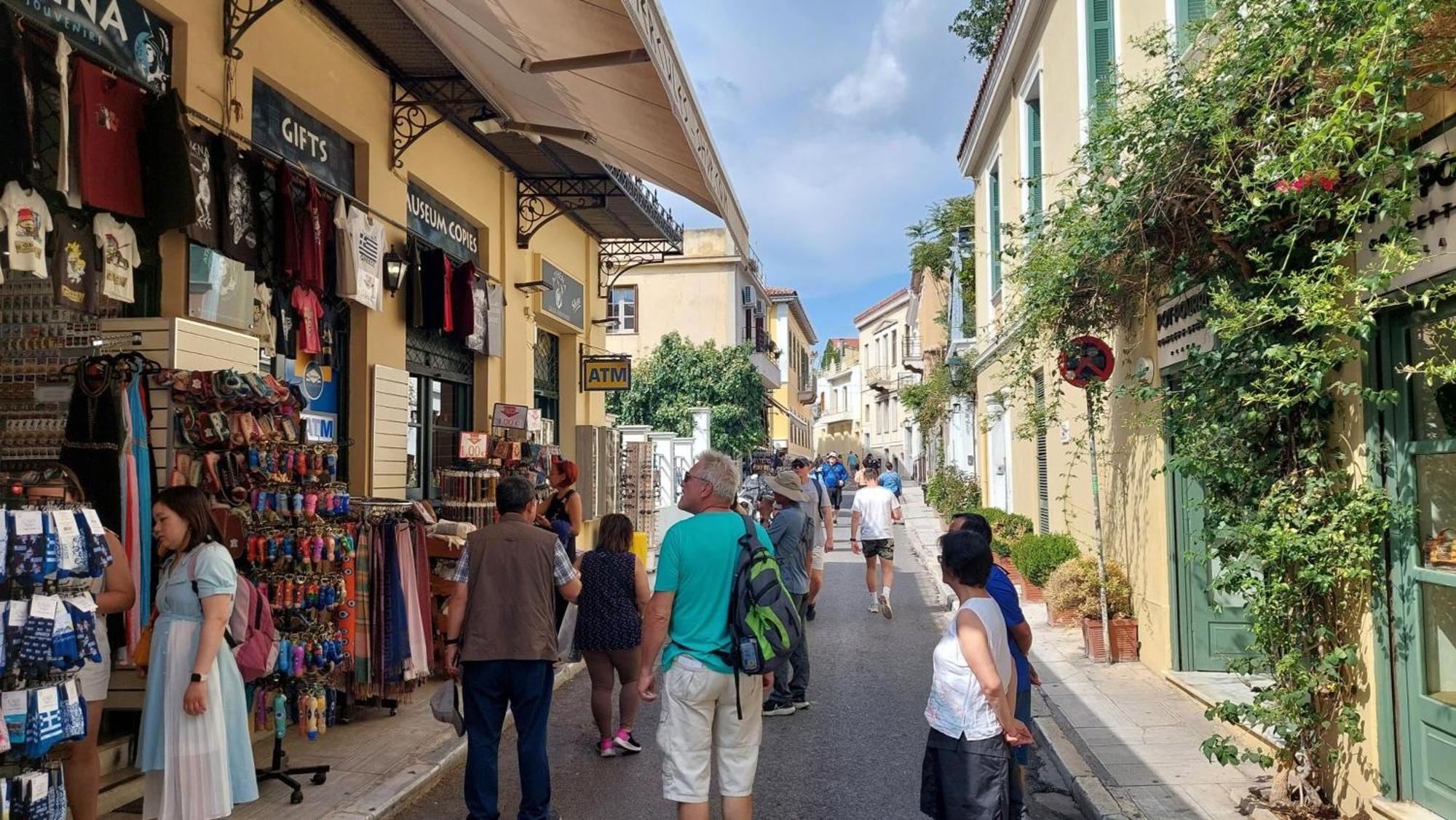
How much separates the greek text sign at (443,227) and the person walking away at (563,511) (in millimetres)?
2588

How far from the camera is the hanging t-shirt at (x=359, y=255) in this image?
8023mm

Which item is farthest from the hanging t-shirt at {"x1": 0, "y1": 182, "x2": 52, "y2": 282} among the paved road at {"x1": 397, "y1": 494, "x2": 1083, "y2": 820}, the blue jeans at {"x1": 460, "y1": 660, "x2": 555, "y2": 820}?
the paved road at {"x1": 397, "y1": 494, "x2": 1083, "y2": 820}

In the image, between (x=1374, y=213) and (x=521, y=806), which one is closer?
(x=1374, y=213)

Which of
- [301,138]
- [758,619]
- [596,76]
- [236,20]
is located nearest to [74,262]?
[236,20]

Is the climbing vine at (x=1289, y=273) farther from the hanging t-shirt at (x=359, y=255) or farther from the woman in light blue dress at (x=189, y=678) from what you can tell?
the hanging t-shirt at (x=359, y=255)

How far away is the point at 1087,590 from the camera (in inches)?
368

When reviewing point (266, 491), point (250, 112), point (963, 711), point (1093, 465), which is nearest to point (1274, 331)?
point (963, 711)

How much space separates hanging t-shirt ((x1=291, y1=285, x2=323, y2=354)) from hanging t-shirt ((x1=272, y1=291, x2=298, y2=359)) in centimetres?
4

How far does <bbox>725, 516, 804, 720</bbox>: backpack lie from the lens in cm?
436

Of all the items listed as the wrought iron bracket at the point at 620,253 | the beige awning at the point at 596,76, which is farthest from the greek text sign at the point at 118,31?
the wrought iron bracket at the point at 620,253

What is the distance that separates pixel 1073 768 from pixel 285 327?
6.20 m

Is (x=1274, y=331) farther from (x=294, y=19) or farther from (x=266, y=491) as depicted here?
(x=294, y=19)

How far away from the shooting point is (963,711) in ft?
12.7

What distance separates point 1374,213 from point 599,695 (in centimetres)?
511
